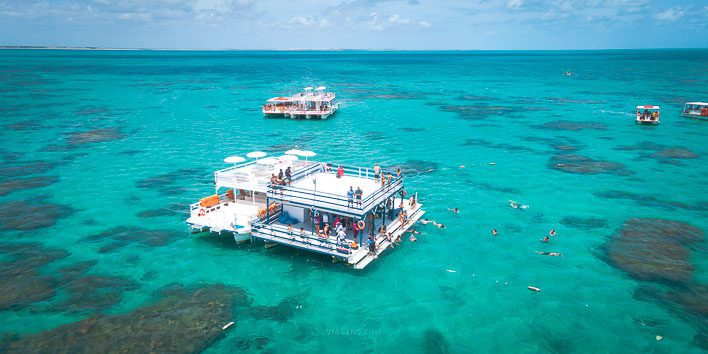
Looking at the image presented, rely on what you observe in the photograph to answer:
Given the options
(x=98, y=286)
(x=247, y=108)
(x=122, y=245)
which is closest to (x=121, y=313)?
(x=98, y=286)

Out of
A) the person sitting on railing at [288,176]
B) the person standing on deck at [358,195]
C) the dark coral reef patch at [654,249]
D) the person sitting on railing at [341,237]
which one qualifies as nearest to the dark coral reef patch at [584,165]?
the dark coral reef patch at [654,249]

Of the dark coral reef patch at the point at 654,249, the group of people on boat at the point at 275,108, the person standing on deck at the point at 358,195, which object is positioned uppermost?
the group of people on boat at the point at 275,108

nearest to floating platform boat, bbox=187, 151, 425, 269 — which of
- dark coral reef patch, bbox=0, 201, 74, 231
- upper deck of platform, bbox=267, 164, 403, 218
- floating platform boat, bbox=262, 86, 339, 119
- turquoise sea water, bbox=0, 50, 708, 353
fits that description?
upper deck of platform, bbox=267, 164, 403, 218

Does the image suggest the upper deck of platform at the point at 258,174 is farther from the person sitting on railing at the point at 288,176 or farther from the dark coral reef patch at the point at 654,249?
the dark coral reef patch at the point at 654,249

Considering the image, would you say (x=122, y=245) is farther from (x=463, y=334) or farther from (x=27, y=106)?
(x=27, y=106)

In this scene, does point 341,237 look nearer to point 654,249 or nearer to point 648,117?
point 654,249

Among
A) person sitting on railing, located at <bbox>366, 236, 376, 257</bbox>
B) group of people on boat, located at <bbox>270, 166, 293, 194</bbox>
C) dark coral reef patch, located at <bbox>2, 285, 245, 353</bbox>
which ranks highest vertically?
group of people on boat, located at <bbox>270, 166, 293, 194</bbox>

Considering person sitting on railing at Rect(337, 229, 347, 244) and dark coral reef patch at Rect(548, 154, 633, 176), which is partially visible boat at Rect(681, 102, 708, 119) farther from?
person sitting on railing at Rect(337, 229, 347, 244)
